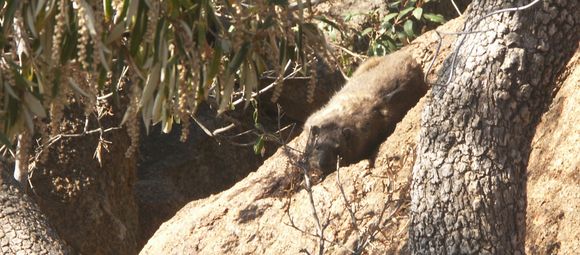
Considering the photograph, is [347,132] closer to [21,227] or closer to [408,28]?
[408,28]

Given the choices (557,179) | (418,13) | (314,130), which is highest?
(314,130)

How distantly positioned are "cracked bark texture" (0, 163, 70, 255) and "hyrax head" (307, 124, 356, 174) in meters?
2.94

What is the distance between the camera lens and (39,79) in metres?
4.24

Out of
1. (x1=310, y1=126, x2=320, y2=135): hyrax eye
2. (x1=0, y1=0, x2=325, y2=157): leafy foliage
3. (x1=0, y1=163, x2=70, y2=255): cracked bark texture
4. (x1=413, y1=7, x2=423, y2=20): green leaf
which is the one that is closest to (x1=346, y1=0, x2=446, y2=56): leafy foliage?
(x1=413, y1=7, x2=423, y2=20): green leaf

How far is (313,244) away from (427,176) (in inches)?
105

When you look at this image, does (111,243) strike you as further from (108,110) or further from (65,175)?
(108,110)

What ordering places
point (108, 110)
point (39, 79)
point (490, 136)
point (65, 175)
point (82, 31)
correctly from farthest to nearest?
1. point (65, 175)
2. point (108, 110)
3. point (490, 136)
4. point (39, 79)
5. point (82, 31)

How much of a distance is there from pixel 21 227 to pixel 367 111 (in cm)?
402

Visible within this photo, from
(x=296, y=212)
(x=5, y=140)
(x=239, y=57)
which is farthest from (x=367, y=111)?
(x=5, y=140)

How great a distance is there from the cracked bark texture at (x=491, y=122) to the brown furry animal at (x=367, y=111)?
11.8 feet

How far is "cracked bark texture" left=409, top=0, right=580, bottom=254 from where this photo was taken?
4906 mm

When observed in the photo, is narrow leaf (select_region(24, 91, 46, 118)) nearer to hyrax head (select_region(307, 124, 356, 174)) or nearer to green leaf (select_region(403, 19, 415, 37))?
hyrax head (select_region(307, 124, 356, 174))

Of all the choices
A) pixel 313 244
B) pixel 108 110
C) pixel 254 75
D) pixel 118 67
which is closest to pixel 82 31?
pixel 118 67

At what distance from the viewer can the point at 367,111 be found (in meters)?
9.27
